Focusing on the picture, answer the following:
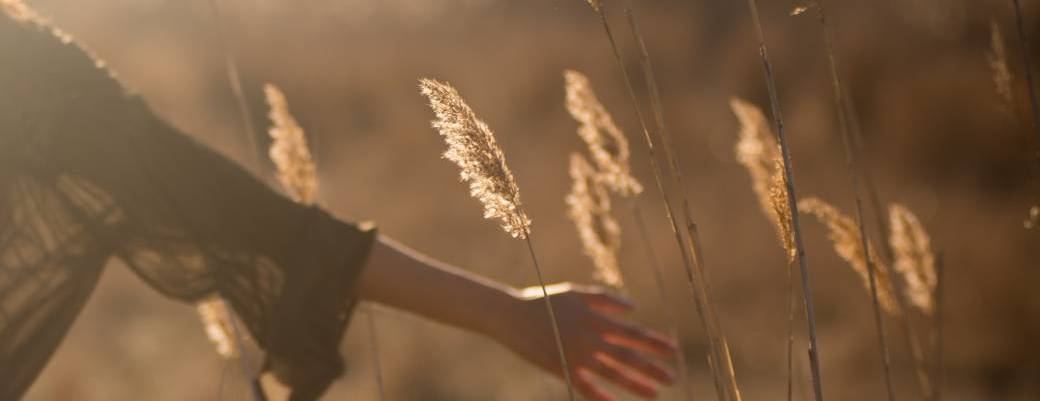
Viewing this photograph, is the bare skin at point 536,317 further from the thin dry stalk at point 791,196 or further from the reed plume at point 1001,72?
the reed plume at point 1001,72

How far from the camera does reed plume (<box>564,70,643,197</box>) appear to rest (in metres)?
1.63

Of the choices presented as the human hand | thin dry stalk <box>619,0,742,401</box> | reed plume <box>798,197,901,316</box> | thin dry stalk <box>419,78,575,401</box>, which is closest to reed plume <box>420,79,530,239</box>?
thin dry stalk <box>419,78,575,401</box>

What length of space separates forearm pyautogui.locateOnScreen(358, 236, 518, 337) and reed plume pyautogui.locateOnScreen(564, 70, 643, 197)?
22 centimetres

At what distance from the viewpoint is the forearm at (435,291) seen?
1.56 meters

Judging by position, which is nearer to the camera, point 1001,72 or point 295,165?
point 1001,72

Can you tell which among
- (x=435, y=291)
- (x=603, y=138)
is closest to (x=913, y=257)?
(x=603, y=138)

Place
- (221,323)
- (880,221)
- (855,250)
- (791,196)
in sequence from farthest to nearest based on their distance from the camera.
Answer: (221,323), (855,250), (880,221), (791,196)

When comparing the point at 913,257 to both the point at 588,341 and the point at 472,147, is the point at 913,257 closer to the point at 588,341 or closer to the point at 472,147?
the point at 588,341

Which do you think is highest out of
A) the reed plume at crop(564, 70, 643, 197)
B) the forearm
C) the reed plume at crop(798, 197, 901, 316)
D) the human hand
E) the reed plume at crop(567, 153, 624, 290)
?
the reed plume at crop(564, 70, 643, 197)

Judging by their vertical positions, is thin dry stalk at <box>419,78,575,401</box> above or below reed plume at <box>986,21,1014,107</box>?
below

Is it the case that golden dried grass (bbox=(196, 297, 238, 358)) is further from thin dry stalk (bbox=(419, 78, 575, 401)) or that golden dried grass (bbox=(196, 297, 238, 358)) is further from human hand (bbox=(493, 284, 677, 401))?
thin dry stalk (bbox=(419, 78, 575, 401))

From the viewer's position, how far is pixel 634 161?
19.6ft

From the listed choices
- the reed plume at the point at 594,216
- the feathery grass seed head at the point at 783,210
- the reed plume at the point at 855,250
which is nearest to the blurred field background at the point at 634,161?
the reed plume at the point at 594,216

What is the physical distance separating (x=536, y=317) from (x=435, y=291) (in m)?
0.14
